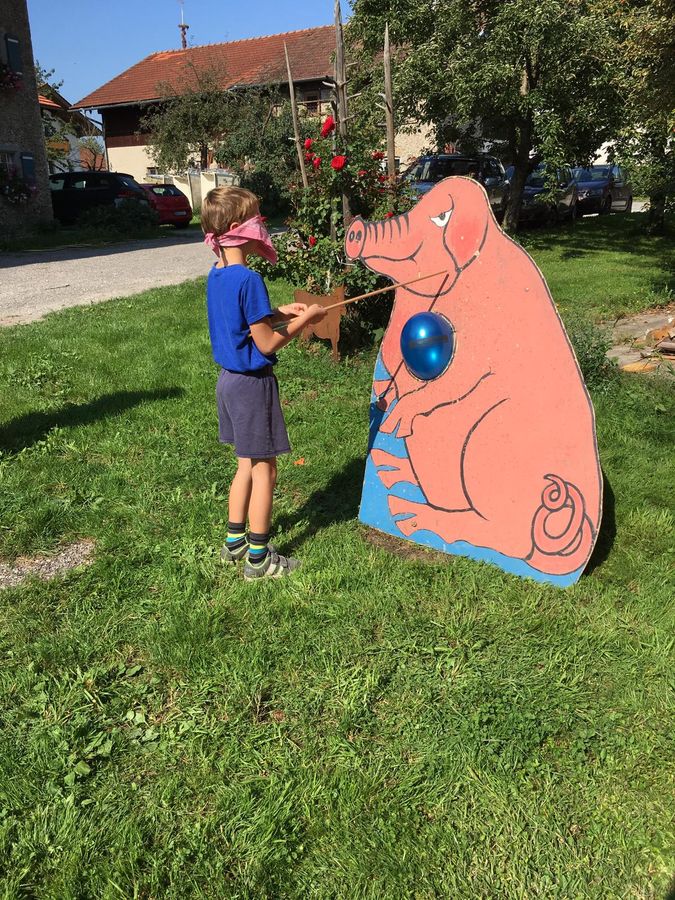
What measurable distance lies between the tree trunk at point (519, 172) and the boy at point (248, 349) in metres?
11.9

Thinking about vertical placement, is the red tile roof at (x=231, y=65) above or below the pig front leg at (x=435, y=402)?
above

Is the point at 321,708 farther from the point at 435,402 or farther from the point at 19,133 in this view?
the point at 19,133

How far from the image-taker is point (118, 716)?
2193mm

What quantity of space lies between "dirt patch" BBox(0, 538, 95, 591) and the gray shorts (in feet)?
3.43

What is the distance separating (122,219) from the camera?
718 inches

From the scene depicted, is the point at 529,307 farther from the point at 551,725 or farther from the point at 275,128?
the point at 275,128

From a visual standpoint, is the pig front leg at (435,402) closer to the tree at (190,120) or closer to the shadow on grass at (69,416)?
the shadow on grass at (69,416)

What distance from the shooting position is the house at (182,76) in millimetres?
27641

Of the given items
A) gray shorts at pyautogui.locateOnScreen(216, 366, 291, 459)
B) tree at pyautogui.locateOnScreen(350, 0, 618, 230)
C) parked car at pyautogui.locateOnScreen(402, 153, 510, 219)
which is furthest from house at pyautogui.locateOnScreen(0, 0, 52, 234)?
gray shorts at pyautogui.locateOnScreen(216, 366, 291, 459)

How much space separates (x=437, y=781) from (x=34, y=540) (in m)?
2.26

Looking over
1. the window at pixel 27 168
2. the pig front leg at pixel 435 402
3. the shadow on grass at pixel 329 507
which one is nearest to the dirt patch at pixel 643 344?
the shadow on grass at pixel 329 507

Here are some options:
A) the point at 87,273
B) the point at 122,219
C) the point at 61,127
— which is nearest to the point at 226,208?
the point at 87,273

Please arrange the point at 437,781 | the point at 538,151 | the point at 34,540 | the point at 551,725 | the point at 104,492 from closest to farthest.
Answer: the point at 437,781, the point at 551,725, the point at 34,540, the point at 104,492, the point at 538,151

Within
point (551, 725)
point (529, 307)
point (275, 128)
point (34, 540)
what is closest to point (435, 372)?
point (529, 307)
